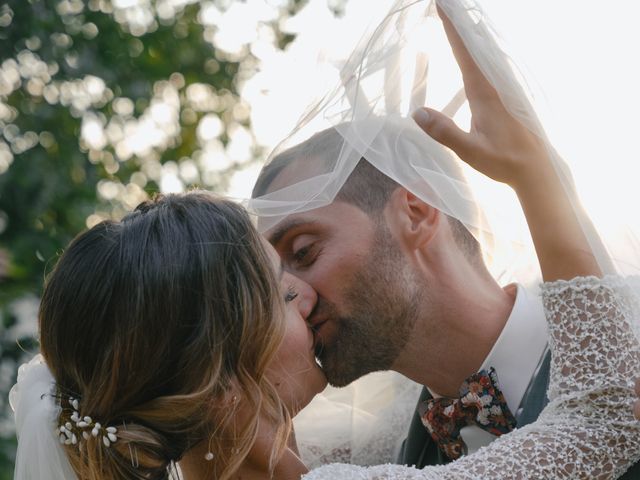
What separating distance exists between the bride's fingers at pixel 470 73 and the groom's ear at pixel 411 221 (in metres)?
0.98

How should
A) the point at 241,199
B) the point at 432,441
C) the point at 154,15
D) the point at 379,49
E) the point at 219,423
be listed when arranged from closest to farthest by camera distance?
1. the point at 219,423
2. the point at 379,49
3. the point at 241,199
4. the point at 432,441
5. the point at 154,15

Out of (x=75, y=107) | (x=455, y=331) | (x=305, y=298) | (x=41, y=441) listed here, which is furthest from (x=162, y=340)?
(x=75, y=107)

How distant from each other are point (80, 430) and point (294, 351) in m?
0.76

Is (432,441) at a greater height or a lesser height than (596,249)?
lesser

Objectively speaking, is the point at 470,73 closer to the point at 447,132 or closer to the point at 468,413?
the point at 447,132

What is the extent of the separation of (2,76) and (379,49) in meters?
2.55

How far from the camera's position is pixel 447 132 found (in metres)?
3.13

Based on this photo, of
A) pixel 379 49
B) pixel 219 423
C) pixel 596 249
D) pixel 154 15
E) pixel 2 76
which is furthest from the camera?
pixel 154 15

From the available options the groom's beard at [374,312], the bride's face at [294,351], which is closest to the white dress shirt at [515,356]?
the groom's beard at [374,312]

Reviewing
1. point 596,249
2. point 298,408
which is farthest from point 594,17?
point 298,408

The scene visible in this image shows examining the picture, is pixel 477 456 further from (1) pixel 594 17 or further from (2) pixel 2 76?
(2) pixel 2 76

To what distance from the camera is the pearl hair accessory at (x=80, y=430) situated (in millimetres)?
3227

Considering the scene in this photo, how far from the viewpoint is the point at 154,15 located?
6461 millimetres

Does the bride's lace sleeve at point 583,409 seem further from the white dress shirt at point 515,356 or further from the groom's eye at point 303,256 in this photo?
the groom's eye at point 303,256
